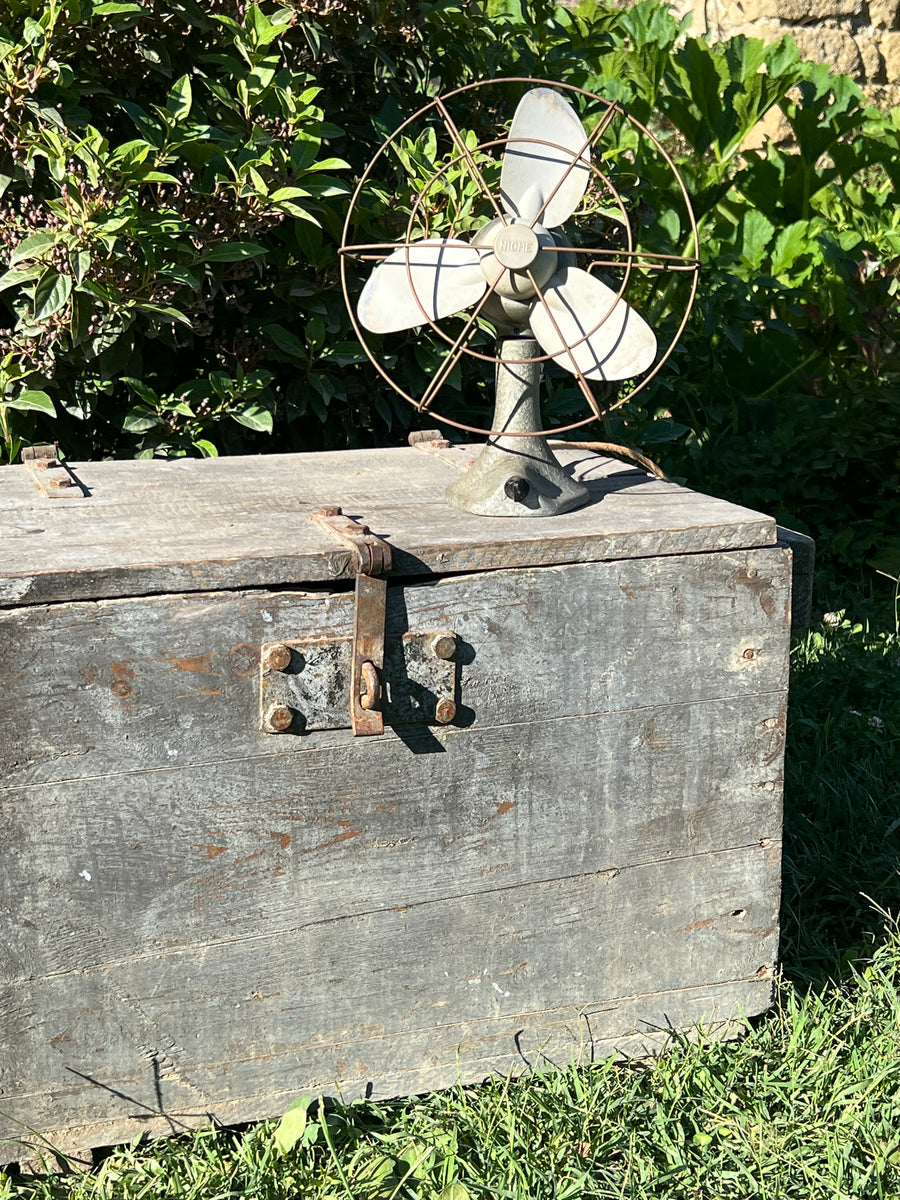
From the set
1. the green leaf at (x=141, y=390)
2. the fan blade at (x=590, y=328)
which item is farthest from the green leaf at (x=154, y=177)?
the fan blade at (x=590, y=328)

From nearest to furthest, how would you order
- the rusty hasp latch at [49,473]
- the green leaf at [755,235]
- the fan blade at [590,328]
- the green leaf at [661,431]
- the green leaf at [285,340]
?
the fan blade at [590,328] → the rusty hasp latch at [49,473] → the green leaf at [285,340] → the green leaf at [661,431] → the green leaf at [755,235]

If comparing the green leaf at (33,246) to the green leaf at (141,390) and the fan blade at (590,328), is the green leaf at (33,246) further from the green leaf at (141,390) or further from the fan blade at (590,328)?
the fan blade at (590,328)

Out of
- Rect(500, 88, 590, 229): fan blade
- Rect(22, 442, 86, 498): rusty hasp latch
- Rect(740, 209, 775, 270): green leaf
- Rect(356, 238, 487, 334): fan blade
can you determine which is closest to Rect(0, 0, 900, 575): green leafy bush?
Rect(22, 442, 86, 498): rusty hasp latch

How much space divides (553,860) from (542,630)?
418 millimetres

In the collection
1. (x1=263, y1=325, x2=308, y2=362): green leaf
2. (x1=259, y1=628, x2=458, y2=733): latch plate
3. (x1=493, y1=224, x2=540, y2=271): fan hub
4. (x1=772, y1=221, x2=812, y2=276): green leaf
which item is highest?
(x1=772, y1=221, x2=812, y2=276): green leaf

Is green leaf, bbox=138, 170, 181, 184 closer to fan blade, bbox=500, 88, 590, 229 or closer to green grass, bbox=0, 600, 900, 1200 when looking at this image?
fan blade, bbox=500, 88, 590, 229

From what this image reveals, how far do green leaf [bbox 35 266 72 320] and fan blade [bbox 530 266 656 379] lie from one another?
1115 mm

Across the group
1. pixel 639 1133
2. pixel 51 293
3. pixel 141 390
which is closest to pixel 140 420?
pixel 141 390

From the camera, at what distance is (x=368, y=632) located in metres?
1.95

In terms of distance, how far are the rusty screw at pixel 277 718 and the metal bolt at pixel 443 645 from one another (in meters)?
0.25

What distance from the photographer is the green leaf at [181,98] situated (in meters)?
2.75

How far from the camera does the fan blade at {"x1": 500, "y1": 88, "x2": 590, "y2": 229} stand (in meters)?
2.21

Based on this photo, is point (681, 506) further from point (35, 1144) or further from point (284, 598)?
point (35, 1144)

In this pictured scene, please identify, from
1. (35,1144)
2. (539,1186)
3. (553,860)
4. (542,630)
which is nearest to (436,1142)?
(539,1186)
